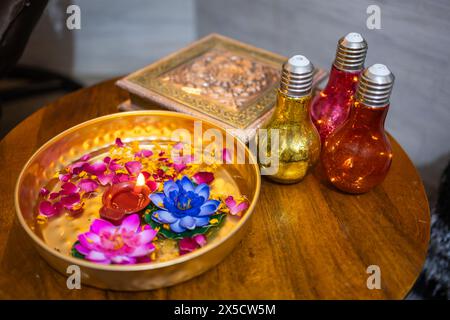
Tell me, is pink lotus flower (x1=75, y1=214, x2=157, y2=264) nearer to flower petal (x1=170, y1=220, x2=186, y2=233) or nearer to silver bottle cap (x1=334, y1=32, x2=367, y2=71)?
flower petal (x1=170, y1=220, x2=186, y2=233)

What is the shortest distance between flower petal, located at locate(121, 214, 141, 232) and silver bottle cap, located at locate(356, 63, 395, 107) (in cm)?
34

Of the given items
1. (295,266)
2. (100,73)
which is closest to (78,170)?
(295,266)

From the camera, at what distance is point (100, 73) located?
5.74 feet

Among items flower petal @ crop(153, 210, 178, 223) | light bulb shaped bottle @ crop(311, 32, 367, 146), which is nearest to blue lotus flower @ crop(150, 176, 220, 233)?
flower petal @ crop(153, 210, 178, 223)

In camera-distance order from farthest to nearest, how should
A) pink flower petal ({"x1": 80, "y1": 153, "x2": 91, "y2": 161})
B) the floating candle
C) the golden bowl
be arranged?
pink flower petal ({"x1": 80, "y1": 153, "x2": 91, "y2": 161}), the floating candle, the golden bowl

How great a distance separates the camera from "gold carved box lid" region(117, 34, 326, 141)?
796 millimetres

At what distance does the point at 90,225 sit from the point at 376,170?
1.35 ft

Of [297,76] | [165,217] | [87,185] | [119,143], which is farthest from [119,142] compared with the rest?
[297,76]

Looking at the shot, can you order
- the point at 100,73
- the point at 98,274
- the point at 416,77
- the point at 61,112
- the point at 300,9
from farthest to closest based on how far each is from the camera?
1. the point at 100,73
2. the point at 300,9
3. the point at 416,77
4. the point at 61,112
5. the point at 98,274

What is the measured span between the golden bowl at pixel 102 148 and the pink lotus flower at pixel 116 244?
0.03 meters

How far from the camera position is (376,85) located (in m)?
0.60

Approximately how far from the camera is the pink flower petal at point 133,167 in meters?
0.74

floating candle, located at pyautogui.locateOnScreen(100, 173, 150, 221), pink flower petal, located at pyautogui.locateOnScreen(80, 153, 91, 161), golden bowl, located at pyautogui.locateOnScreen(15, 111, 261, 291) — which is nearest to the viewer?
golden bowl, located at pyautogui.locateOnScreen(15, 111, 261, 291)
